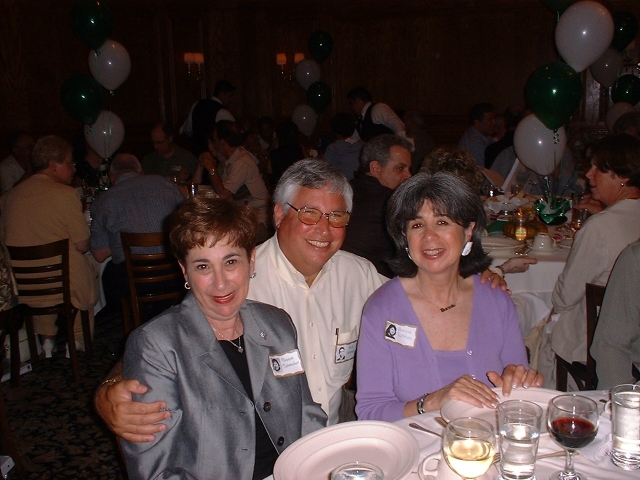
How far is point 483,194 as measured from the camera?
5.59 m

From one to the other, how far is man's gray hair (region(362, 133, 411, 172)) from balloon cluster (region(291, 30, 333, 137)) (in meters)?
7.20

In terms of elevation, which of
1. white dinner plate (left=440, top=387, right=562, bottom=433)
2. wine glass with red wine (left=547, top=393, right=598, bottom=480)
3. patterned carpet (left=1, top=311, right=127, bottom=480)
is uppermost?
wine glass with red wine (left=547, top=393, right=598, bottom=480)

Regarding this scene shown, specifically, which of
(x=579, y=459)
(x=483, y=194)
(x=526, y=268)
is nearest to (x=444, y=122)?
(x=483, y=194)

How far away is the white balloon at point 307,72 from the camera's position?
10953mm

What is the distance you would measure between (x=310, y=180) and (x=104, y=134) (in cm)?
548

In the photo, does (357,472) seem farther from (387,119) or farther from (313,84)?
(313,84)

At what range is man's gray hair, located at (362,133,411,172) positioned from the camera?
3.96 meters

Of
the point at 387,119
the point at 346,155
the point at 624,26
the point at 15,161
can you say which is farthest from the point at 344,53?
the point at 15,161

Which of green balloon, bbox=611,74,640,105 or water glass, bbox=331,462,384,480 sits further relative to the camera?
green balloon, bbox=611,74,640,105

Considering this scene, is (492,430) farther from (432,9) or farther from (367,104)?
(432,9)

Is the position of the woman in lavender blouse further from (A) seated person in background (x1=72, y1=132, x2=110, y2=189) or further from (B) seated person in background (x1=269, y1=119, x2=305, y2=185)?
(B) seated person in background (x1=269, y1=119, x2=305, y2=185)

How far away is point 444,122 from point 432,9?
2.10 metres

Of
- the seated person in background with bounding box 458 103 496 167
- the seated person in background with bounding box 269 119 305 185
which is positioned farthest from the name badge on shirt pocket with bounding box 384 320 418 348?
the seated person in background with bounding box 458 103 496 167

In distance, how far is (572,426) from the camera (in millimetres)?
1320
